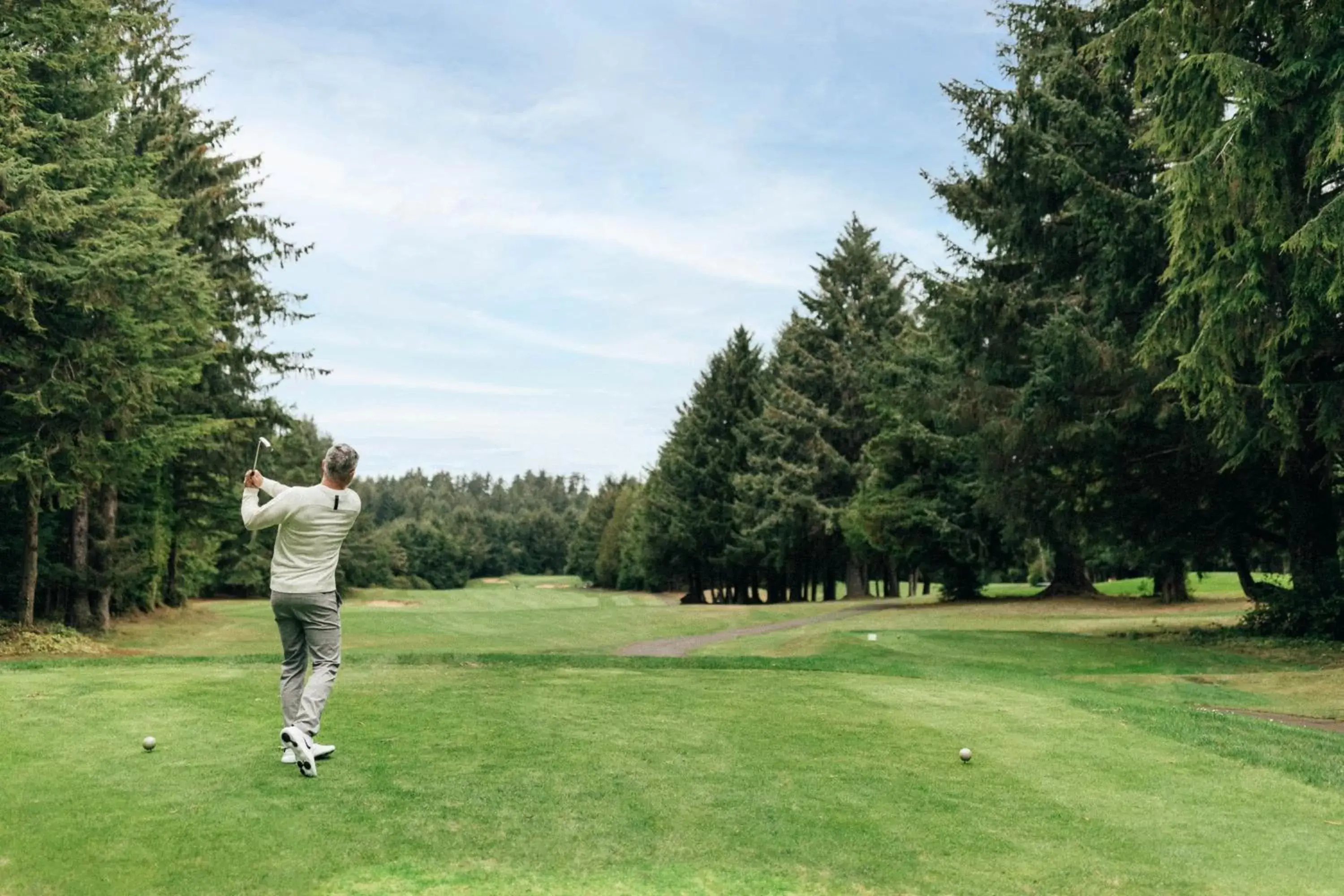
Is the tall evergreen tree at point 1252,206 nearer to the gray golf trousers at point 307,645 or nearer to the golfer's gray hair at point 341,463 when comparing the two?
the golfer's gray hair at point 341,463

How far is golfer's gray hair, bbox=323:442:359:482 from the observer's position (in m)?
7.39

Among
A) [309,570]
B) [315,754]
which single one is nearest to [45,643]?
[309,570]

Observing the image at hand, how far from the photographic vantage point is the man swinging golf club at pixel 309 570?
7246 mm

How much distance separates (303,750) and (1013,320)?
2197cm

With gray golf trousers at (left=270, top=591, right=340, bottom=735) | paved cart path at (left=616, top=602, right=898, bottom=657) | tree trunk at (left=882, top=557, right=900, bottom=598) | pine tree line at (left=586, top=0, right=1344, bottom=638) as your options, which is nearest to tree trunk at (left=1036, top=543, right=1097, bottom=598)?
pine tree line at (left=586, top=0, right=1344, bottom=638)

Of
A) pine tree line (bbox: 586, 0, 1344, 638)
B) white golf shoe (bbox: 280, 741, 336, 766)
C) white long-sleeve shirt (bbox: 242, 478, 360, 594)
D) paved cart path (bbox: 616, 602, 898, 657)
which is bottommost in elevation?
paved cart path (bbox: 616, 602, 898, 657)

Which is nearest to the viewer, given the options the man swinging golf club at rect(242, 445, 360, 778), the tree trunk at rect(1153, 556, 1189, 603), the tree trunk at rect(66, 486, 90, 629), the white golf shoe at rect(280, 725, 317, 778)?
the white golf shoe at rect(280, 725, 317, 778)

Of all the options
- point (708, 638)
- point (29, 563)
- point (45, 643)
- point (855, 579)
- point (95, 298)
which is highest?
point (95, 298)

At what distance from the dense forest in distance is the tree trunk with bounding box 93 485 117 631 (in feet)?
0.60

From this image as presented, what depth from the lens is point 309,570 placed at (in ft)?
24.4

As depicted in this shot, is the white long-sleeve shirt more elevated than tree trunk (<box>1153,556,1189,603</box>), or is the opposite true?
the white long-sleeve shirt

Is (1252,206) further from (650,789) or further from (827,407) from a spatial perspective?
(827,407)

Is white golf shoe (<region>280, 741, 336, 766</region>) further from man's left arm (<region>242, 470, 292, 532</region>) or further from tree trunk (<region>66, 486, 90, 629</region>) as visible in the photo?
tree trunk (<region>66, 486, 90, 629</region>)

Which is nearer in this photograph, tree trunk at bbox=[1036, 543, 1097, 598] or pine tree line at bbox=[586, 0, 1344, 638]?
pine tree line at bbox=[586, 0, 1344, 638]
